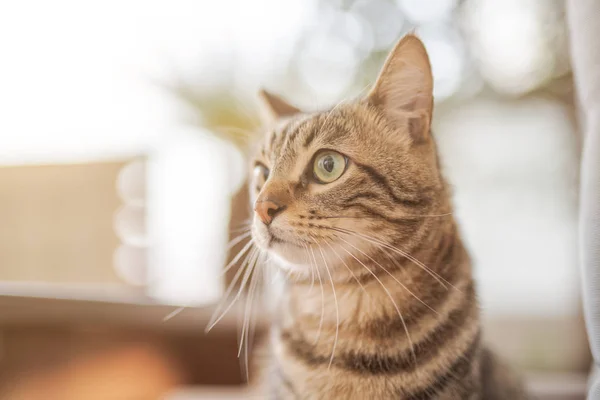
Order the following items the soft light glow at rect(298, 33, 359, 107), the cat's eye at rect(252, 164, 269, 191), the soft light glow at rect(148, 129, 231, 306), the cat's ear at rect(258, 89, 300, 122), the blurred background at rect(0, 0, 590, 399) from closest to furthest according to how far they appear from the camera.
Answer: the cat's eye at rect(252, 164, 269, 191) → the cat's ear at rect(258, 89, 300, 122) → the blurred background at rect(0, 0, 590, 399) → the soft light glow at rect(298, 33, 359, 107) → the soft light glow at rect(148, 129, 231, 306)

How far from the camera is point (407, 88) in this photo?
0.62 m

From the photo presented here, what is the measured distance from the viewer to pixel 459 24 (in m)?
1.39

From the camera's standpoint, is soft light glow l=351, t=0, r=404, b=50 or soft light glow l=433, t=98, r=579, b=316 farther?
soft light glow l=433, t=98, r=579, b=316

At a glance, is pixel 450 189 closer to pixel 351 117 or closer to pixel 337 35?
pixel 351 117

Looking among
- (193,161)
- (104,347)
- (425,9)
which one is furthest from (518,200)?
(104,347)

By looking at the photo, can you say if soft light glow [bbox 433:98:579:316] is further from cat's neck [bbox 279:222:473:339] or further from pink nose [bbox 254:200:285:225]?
pink nose [bbox 254:200:285:225]

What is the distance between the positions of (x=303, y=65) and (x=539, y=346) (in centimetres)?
175

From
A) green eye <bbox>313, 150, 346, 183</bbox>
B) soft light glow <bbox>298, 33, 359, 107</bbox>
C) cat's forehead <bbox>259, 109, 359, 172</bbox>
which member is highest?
soft light glow <bbox>298, 33, 359, 107</bbox>

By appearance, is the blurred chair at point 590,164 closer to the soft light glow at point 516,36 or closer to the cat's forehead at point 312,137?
the cat's forehead at point 312,137

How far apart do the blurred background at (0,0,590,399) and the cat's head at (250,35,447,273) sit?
0.18 metres

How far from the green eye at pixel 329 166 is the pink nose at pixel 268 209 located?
0.07 m

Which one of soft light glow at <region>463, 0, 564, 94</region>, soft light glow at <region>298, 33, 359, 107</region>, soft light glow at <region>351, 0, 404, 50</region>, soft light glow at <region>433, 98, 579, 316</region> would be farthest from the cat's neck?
soft light glow at <region>433, 98, 579, 316</region>

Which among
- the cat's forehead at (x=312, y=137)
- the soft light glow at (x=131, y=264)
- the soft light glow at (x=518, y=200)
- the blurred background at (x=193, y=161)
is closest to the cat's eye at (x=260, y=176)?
the cat's forehead at (x=312, y=137)

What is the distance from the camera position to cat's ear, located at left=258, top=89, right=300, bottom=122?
86 cm
